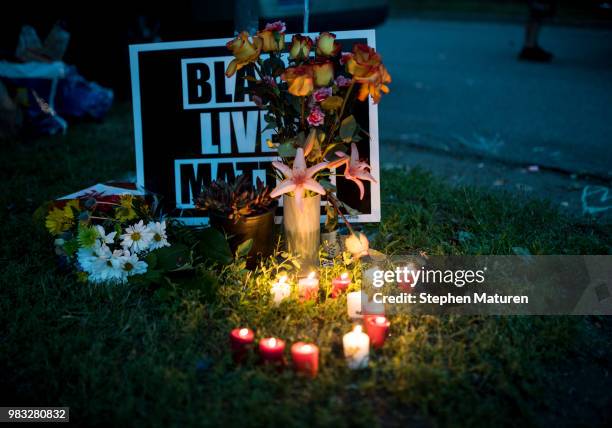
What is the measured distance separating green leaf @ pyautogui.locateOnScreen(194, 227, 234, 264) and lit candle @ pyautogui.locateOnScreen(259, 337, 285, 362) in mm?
608

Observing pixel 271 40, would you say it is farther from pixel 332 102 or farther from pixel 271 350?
pixel 271 350

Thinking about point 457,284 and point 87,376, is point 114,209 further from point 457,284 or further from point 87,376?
point 457,284

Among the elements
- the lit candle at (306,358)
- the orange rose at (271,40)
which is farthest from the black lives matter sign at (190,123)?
the lit candle at (306,358)

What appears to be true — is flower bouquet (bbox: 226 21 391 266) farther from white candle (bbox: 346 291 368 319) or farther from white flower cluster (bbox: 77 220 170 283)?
white flower cluster (bbox: 77 220 170 283)

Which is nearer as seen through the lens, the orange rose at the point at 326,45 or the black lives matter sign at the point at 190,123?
the orange rose at the point at 326,45

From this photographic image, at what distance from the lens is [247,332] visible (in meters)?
2.04

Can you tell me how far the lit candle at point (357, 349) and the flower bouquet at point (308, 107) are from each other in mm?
585

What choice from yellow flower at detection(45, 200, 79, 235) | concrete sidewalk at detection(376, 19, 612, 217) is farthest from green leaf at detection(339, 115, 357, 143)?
concrete sidewalk at detection(376, 19, 612, 217)

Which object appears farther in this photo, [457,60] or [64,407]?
[457,60]

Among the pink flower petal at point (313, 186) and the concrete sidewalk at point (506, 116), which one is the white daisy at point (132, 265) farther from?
the concrete sidewalk at point (506, 116)

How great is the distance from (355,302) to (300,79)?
903mm

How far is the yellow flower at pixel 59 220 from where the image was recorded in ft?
8.77

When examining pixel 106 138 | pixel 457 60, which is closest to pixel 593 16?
pixel 457 60

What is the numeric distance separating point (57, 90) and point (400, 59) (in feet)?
15.8
